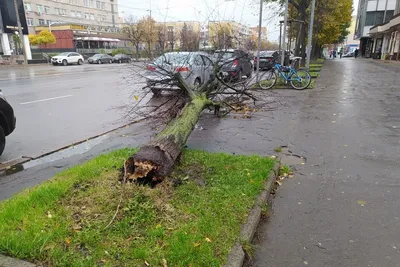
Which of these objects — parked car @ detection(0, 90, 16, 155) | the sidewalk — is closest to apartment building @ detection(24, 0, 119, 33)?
parked car @ detection(0, 90, 16, 155)

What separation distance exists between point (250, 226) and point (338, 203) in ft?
4.38

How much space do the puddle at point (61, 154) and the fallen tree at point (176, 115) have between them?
124 cm

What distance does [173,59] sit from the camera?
657 cm

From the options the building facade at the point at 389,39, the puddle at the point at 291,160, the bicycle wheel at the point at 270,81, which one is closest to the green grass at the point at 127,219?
the puddle at the point at 291,160

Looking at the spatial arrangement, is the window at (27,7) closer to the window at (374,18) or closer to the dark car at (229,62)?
the window at (374,18)

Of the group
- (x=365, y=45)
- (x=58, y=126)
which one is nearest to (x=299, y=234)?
(x=58, y=126)

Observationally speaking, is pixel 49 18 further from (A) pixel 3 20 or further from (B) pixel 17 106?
(B) pixel 17 106

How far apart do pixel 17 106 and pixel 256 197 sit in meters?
9.20

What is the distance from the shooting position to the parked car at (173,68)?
606 centimetres

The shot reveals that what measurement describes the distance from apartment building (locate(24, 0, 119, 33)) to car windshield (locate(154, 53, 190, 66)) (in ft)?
202

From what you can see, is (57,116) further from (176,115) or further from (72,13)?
(72,13)

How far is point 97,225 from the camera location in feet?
9.92

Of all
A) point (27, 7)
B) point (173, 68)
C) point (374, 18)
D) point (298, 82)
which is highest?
Answer: point (27, 7)

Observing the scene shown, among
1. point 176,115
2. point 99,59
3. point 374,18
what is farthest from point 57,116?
point 374,18
